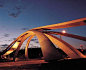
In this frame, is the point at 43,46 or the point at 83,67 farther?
the point at 43,46

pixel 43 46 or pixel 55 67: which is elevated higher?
pixel 43 46

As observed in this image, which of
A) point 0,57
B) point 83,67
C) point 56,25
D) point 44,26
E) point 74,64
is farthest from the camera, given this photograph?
point 0,57

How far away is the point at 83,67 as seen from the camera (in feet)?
22.2

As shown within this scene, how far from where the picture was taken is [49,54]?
1496 cm

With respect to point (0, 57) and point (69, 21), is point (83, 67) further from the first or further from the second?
point (0, 57)

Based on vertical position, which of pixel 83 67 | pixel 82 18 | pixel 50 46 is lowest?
pixel 83 67

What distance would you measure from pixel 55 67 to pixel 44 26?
494 inches

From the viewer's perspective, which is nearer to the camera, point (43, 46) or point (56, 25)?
point (43, 46)

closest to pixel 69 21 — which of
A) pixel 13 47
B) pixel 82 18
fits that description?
pixel 82 18

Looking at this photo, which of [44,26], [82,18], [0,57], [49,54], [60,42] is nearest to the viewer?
[82,18]

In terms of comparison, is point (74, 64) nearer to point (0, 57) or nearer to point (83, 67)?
point (83, 67)

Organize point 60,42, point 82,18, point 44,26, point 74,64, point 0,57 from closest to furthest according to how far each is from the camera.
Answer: point 74,64, point 82,18, point 44,26, point 60,42, point 0,57

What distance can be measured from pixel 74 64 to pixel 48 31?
15172 mm

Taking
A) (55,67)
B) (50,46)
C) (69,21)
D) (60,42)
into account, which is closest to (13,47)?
(60,42)
